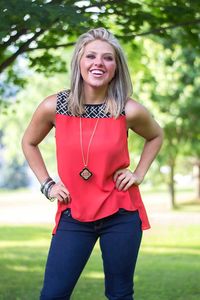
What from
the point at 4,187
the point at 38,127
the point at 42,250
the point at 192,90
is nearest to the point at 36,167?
the point at 38,127

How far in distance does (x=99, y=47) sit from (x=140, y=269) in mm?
6653

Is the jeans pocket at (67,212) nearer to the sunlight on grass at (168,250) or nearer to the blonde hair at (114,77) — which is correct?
the blonde hair at (114,77)

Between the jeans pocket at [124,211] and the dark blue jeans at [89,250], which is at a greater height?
the jeans pocket at [124,211]

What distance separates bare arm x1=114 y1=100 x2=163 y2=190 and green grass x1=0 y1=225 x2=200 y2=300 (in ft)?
9.75

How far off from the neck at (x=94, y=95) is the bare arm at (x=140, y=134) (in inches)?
5.4

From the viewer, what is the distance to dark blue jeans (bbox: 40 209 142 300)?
11.1 ft

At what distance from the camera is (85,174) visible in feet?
11.0

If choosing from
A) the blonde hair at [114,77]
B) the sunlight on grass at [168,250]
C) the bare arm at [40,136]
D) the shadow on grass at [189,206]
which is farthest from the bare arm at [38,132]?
the shadow on grass at [189,206]

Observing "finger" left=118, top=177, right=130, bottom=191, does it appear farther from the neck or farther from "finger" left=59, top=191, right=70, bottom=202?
the neck

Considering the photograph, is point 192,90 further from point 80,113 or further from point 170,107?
point 80,113

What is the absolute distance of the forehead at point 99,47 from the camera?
11.4 ft

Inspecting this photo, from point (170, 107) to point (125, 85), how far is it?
2175 cm

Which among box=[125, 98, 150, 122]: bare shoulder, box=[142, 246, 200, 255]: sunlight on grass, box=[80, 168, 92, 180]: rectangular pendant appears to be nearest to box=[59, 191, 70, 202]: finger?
box=[80, 168, 92, 180]: rectangular pendant

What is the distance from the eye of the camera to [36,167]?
3.73 m
